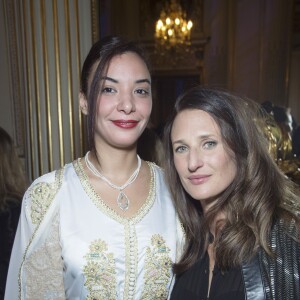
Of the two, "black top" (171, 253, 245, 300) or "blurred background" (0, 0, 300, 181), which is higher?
"blurred background" (0, 0, 300, 181)

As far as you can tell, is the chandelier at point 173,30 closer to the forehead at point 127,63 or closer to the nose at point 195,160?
the forehead at point 127,63

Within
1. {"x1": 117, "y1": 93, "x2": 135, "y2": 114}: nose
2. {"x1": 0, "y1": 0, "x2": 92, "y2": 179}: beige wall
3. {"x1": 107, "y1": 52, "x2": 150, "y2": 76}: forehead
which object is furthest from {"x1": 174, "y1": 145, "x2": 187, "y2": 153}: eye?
{"x1": 0, "y1": 0, "x2": 92, "y2": 179}: beige wall

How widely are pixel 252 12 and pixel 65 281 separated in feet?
19.2

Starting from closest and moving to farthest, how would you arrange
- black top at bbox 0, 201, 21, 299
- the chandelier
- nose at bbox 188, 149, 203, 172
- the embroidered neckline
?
1. nose at bbox 188, 149, 203, 172
2. the embroidered neckline
3. black top at bbox 0, 201, 21, 299
4. the chandelier

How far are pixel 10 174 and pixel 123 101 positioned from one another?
1121mm

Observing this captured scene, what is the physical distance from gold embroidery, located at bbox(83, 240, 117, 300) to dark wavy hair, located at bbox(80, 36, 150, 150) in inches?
17.6

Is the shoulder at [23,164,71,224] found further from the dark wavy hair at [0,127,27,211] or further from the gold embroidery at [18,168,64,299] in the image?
the dark wavy hair at [0,127,27,211]

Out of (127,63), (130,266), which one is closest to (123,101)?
(127,63)

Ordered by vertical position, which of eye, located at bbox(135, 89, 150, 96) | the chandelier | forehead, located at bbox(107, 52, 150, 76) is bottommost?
eye, located at bbox(135, 89, 150, 96)

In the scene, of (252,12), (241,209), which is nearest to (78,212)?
(241,209)

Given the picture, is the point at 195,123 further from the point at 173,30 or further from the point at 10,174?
the point at 173,30

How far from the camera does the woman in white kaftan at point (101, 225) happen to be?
4.23ft

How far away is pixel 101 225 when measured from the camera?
4.38 feet

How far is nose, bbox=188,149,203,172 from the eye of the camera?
1243mm
